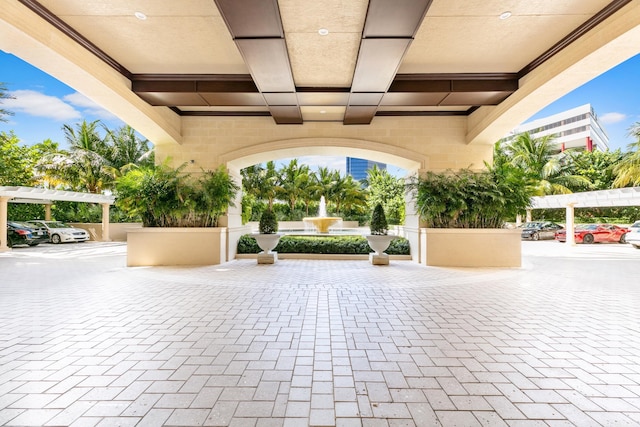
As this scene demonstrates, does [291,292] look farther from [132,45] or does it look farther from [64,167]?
[64,167]

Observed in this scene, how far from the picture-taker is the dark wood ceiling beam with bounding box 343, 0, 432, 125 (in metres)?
4.36

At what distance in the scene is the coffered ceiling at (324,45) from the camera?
4750mm

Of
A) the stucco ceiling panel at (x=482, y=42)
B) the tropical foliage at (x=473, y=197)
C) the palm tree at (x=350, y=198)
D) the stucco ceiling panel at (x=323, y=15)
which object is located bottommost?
the tropical foliage at (x=473, y=197)

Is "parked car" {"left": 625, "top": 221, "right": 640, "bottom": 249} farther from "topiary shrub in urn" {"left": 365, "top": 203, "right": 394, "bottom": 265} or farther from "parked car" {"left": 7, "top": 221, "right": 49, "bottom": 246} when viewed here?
"parked car" {"left": 7, "top": 221, "right": 49, "bottom": 246}

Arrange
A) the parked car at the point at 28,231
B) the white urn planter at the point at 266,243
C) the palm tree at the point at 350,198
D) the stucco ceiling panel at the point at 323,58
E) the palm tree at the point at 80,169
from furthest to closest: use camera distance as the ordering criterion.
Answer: the palm tree at the point at 350,198, the palm tree at the point at 80,169, the parked car at the point at 28,231, the white urn planter at the point at 266,243, the stucco ceiling panel at the point at 323,58

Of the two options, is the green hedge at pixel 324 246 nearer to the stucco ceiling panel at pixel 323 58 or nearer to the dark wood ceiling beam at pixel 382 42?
the dark wood ceiling beam at pixel 382 42

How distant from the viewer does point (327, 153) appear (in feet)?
35.3

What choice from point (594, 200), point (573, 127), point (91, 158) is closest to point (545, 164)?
point (594, 200)

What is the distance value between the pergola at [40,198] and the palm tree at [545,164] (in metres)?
27.9

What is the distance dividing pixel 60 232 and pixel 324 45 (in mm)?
18639

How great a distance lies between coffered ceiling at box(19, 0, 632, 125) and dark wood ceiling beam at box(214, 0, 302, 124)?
0.02 meters

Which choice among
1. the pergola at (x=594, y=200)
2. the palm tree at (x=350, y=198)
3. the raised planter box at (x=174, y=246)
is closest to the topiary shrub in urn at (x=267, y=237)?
the raised planter box at (x=174, y=246)

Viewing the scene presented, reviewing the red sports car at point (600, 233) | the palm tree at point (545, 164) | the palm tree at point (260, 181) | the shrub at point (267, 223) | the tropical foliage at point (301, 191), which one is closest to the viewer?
the shrub at point (267, 223)

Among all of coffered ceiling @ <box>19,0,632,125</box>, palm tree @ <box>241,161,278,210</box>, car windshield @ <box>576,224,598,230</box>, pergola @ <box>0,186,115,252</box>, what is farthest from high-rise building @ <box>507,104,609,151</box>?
pergola @ <box>0,186,115,252</box>
